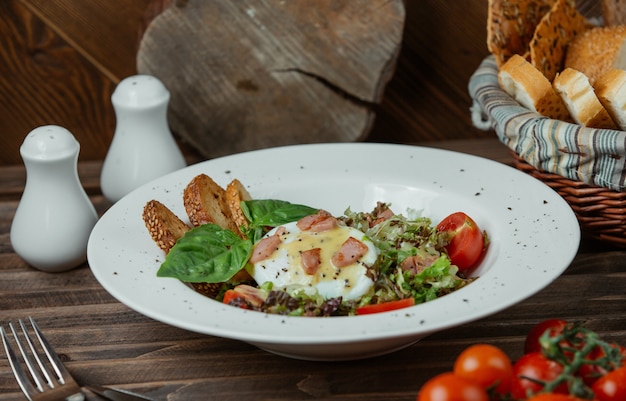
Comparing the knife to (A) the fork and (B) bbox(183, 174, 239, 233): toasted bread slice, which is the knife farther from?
(B) bbox(183, 174, 239, 233): toasted bread slice

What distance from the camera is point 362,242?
1.65m

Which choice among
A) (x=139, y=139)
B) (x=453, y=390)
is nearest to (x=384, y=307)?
(x=453, y=390)

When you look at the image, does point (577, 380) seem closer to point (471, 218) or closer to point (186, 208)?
point (471, 218)

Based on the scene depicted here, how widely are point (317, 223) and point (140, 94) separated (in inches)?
30.3

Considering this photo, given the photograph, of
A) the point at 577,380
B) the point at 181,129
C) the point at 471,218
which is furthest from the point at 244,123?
the point at 577,380

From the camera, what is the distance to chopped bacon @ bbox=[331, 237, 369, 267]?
5.25 ft

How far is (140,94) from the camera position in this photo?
7.30 feet

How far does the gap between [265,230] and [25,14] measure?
129cm

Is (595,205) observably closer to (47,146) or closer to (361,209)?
(361,209)

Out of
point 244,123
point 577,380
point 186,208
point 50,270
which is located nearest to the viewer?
point 577,380

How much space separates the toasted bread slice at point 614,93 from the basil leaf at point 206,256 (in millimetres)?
837

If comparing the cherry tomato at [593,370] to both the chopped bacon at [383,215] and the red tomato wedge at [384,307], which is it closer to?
the red tomato wedge at [384,307]

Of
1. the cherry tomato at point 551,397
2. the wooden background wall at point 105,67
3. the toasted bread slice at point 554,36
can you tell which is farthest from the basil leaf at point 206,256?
the wooden background wall at point 105,67

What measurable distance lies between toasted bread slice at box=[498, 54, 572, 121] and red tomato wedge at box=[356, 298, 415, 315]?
0.65 meters
